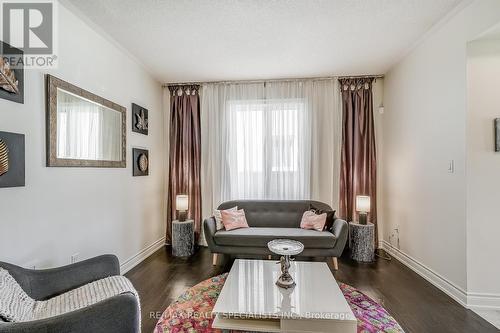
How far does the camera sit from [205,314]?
6.82ft

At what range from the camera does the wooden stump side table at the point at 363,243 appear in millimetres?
3325

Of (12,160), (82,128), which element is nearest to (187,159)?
(82,128)

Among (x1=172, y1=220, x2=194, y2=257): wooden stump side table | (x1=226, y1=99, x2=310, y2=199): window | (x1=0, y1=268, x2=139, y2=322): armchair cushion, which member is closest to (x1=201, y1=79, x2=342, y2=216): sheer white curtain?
(x1=226, y1=99, x2=310, y2=199): window

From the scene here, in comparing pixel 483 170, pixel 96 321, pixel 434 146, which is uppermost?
pixel 434 146

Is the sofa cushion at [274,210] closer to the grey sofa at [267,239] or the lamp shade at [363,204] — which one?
the grey sofa at [267,239]

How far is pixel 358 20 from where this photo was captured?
2404 millimetres

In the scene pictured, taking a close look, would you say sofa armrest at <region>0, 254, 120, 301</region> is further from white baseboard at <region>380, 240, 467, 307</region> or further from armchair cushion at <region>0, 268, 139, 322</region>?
white baseboard at <region>380, 240, 467, 307</region>

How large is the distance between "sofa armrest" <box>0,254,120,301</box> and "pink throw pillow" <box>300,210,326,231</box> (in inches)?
94.0

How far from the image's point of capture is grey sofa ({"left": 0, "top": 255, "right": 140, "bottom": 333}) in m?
1.16

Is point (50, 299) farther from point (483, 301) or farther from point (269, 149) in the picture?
point (483, 301)

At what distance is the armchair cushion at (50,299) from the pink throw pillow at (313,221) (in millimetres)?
2380

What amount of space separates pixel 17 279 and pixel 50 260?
558 mm

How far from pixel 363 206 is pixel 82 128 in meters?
3.62

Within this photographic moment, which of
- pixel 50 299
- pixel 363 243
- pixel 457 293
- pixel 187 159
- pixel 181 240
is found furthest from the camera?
pixel 187 159
